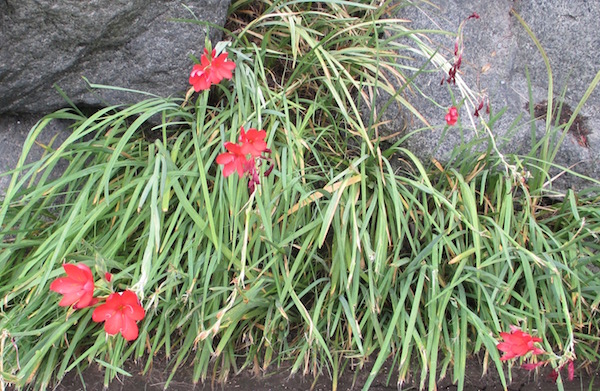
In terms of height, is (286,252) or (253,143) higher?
(253,143)

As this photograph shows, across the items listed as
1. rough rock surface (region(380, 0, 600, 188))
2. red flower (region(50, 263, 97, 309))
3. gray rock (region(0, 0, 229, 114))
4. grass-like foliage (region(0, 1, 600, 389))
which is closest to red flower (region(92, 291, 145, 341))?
red flower (region(50, 263, 97, 309))

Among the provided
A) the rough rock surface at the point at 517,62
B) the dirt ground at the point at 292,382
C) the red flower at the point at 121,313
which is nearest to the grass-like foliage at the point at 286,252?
the dirt ground at the point at 292,382

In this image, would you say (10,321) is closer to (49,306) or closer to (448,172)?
(49,306)

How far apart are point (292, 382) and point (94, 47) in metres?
1.41

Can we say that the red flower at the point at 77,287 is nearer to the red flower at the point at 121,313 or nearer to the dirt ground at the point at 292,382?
the red flower at the point at 121,313

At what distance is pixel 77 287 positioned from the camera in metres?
1.16

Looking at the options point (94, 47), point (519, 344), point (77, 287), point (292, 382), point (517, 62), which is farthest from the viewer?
point (517, 62)

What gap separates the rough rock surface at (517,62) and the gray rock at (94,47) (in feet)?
2.87

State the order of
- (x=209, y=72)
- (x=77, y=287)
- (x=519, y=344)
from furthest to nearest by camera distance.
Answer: (x=209, y=72) → (x=519, y=344) → (x=77, y=287)

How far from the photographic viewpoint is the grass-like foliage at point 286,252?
1657 mm

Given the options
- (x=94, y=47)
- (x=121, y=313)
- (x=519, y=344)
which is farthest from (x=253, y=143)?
(x=94, y=47)

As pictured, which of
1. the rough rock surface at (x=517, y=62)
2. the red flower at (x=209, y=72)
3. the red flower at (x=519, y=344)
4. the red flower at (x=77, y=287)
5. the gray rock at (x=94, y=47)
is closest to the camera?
the red flower at (x=77, y=287)

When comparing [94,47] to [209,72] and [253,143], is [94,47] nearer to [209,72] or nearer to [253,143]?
[209,72]

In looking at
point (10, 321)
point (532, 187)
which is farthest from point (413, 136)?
point (10, 321)
